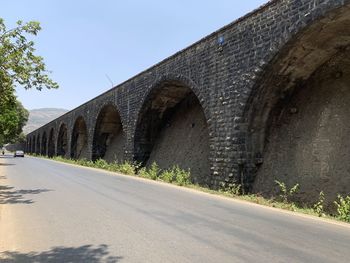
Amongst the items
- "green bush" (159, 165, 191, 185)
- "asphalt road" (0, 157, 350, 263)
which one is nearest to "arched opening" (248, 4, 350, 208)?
"asphalt road" (0, 157, 350, 263)

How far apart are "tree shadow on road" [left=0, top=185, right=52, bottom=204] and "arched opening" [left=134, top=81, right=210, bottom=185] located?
666 centimetres

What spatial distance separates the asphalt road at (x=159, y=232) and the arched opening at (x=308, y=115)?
2.02m

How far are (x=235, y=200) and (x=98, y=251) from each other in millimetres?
6198

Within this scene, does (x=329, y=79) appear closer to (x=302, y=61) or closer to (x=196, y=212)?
(x=302, y=61)

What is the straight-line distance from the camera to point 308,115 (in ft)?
37.7

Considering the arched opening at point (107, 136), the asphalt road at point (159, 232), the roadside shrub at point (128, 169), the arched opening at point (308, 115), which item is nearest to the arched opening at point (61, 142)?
the arched opening at point (107, 136)

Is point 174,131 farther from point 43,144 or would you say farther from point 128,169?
point 43,144

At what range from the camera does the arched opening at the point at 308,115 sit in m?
9.85

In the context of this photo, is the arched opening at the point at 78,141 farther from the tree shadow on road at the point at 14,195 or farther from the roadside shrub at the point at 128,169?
the tree shadow on road at the point at 14,195

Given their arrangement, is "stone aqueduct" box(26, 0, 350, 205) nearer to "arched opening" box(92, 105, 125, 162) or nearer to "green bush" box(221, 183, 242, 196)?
"green bush" box(221, 183, 242, 196)

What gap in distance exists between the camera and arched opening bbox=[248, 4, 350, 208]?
9.85 meters

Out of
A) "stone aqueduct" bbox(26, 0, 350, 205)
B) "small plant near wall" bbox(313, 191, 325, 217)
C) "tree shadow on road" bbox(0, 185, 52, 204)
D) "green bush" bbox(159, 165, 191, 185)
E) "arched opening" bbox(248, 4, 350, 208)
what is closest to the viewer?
"small plant near wall" bbox(313, 191, 325, 217)

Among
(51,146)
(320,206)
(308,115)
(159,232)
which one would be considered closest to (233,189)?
(308,115)

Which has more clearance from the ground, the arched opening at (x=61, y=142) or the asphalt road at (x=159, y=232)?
the arched opening at (x=61, y=142)
